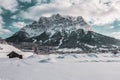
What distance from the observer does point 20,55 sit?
72.5 m

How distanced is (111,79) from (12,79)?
7.09 metres

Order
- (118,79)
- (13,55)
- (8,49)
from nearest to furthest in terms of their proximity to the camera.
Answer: (118,79) < (13,55) < (8,49)

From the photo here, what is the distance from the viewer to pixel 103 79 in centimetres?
1535

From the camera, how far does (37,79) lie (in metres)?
15.3

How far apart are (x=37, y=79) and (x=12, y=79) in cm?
177

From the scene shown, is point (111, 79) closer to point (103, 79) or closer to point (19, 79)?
point (103, 79)

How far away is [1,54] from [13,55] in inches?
194

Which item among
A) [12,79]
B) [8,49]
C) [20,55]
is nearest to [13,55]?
[20,55]

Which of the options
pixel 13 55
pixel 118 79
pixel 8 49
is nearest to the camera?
pixel 118 79

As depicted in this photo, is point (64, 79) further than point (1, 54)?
No

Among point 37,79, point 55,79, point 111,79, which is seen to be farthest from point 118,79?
point 37,79

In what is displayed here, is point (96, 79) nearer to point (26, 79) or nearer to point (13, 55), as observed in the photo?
point (26, 79)

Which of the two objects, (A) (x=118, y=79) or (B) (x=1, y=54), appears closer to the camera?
(A) (x=118, y=79)

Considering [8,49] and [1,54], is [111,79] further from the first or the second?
[8,49]
